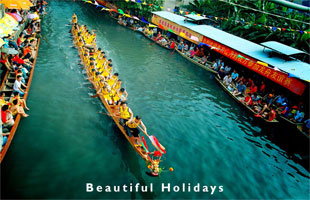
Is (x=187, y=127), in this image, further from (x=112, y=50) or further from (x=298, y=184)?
(x=112, y=50)

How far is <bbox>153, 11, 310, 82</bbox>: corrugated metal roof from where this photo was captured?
16.9 meters

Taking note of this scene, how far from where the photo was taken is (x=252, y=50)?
20.7 m

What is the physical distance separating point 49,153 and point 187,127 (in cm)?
844

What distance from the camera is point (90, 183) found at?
364 inches

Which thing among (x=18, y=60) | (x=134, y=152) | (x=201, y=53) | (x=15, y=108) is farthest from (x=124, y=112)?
(x=201, y=53)

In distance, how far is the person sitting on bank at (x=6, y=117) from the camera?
32.1 feet

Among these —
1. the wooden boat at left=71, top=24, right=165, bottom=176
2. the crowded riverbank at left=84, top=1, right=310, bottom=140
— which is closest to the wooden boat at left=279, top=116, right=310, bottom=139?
the crowded riverbank at left=84, top=1, right=310, bottom=140

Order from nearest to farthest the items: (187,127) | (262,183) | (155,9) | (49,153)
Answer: (49,153) → (262,183) → (187,127) → (155,9)

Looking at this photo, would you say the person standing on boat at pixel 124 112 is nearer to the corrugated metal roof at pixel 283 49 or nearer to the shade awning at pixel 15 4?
the shade awning at pixel 15 4

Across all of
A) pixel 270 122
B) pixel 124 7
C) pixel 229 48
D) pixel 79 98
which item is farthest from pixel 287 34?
pixel 124 7

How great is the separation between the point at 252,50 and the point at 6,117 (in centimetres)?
2077

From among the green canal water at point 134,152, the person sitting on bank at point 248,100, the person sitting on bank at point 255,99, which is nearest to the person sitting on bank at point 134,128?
the green canal water at point 134,152

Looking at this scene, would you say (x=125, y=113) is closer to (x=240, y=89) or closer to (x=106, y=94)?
(x=106, y=94)

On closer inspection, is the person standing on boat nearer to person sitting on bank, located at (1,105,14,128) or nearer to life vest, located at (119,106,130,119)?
life vest, located at (119,106,130,119)
